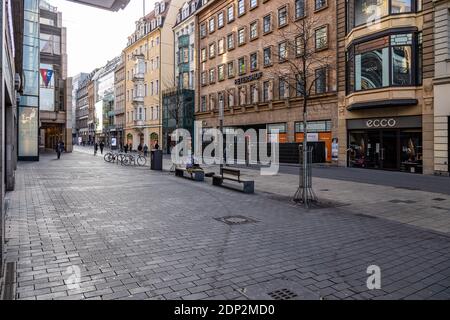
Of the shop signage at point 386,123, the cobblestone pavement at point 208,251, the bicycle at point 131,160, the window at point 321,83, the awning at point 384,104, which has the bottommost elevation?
the cobblestone pavement at point 208,251

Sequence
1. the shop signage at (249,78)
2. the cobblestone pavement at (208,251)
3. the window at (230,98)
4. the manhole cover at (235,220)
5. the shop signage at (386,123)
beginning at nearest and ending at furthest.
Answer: the cobblestone pavement at (208,251)
the manhole cover at (235,220)
the shop signage at (386,123)
the shop signage at (249,78)
the window at (230,98)

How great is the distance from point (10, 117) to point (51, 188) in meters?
2.88

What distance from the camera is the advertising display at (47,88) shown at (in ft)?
162

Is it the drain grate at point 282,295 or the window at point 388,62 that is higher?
the window at point 388,62

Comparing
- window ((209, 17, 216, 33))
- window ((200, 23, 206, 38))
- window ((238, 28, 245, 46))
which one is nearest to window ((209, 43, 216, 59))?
window ((209, 17, 216, 33))

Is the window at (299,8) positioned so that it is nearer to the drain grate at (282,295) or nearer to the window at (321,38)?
the window at (321,38)

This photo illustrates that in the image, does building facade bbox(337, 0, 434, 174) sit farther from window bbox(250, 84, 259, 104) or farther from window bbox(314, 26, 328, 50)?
window bbox(250, 84, 259, 104)

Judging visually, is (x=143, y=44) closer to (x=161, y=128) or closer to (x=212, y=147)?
(x=161, y=128)

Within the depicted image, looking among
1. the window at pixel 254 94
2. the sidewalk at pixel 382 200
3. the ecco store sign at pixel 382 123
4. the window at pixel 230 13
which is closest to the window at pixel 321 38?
the ecco store sign at pixel 382 123

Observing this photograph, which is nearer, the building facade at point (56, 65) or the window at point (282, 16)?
the window at point (282, 16)

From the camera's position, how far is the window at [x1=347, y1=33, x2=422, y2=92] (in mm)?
21562

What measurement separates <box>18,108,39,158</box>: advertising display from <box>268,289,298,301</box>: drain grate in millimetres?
32417

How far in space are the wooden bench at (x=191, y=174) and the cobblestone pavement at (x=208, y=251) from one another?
6643 millimetres
